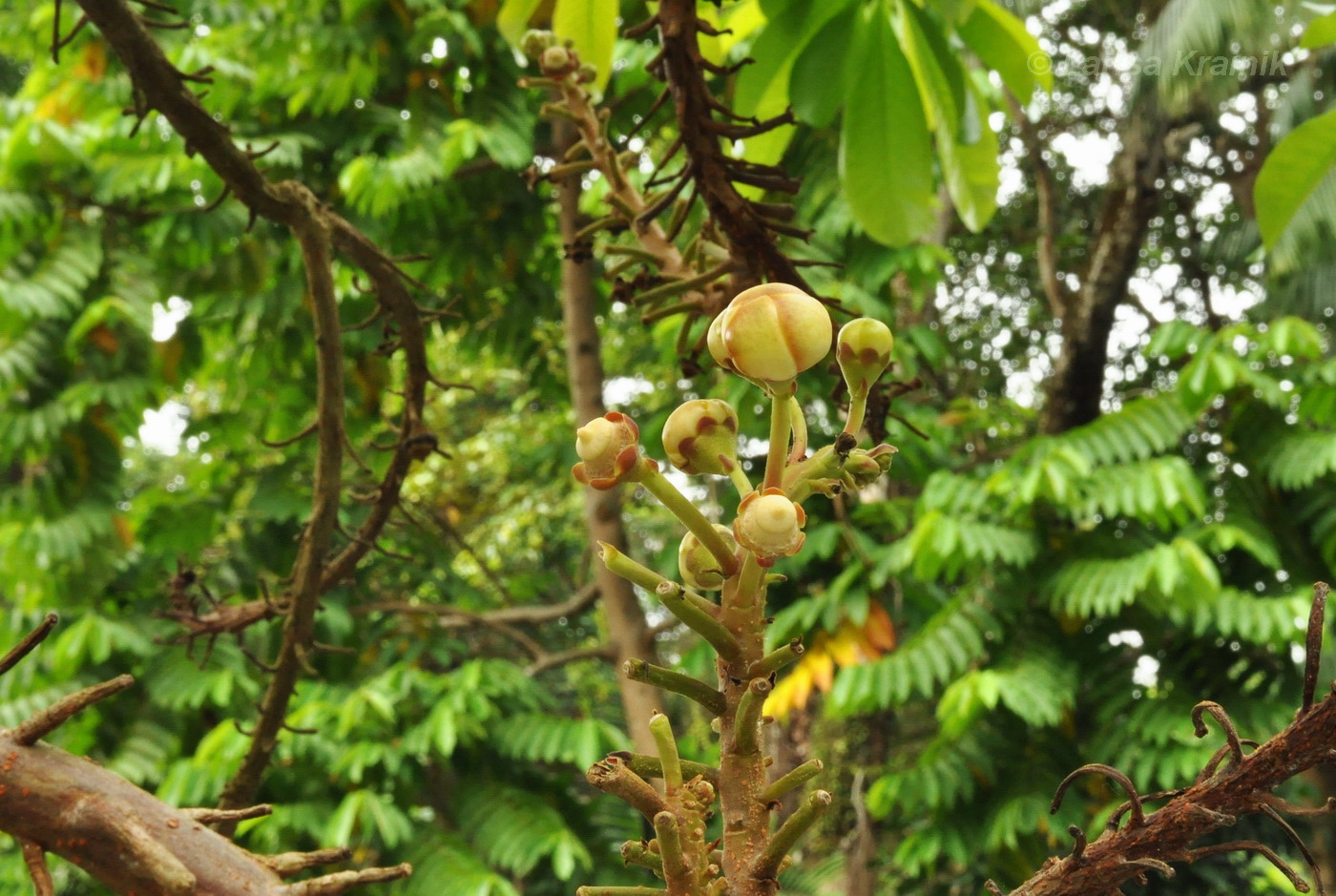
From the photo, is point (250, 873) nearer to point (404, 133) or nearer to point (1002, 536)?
point (1002, 536)

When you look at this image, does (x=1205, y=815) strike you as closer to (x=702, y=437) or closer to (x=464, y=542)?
(x=702, y=437)

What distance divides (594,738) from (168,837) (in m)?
1.59

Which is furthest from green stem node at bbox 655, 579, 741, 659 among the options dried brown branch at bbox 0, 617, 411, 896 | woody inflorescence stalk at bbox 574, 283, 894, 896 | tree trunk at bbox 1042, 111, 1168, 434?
tree trunk at bbox 1042, 111, 1168, 434

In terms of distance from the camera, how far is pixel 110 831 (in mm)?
281

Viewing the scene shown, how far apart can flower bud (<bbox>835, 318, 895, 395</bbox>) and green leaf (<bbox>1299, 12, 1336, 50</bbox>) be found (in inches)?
16.2

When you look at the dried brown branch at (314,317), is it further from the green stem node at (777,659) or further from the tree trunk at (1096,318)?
the tree trunk at (1096,318)

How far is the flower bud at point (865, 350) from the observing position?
257 mm

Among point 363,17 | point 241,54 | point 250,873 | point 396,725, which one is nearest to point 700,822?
point 250,873

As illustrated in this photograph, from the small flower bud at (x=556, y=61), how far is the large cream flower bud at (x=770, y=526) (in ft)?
0.85

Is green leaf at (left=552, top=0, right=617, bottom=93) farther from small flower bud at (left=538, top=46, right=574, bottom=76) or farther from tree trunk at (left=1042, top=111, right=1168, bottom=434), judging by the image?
tree trunk at (left=1042, top=111, right=1168, bottom=434)

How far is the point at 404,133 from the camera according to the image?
2.05m

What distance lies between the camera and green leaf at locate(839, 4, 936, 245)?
52 centimetres

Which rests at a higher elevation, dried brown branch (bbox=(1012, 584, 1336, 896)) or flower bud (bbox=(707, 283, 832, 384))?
flower bud (bbox=(707, 283, 832, 384))

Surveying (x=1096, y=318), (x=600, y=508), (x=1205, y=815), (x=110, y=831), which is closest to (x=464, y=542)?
(x=600, y=508)
